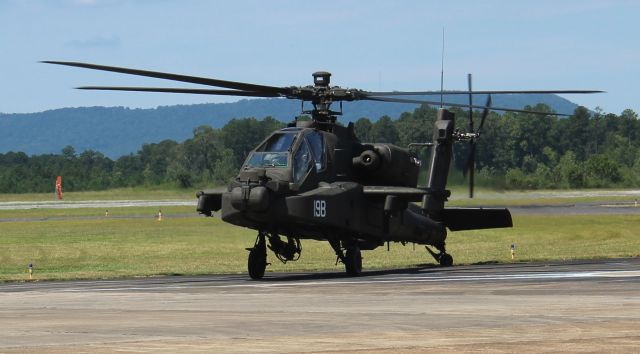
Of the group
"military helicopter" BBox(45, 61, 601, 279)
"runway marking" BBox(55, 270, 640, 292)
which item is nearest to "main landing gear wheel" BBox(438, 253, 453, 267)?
"military helicopter" BBox(45, 61, 601, 279)

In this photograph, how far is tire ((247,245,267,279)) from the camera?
3022cm

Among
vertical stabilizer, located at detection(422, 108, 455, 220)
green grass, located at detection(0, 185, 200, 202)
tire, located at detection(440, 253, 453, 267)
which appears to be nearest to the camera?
vertical stabilizer, located at detection(422, 108, 455, 220)

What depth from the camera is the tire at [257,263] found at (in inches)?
1190

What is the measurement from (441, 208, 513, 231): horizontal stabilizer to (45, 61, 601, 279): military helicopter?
1765mm

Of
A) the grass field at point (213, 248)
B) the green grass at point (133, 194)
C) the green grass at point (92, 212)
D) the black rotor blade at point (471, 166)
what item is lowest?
the green grass at point (133, 194)

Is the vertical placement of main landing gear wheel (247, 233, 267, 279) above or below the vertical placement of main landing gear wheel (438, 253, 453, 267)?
above

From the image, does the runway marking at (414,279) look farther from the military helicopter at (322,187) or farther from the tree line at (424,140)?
the tree line at (424,140)

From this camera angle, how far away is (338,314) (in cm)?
1823

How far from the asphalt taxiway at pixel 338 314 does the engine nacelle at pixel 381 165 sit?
3030 mm

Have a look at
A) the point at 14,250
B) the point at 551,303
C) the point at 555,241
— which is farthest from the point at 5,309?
the point at 555,241

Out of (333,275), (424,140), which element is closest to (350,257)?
(333,275)

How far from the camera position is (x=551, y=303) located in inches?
762

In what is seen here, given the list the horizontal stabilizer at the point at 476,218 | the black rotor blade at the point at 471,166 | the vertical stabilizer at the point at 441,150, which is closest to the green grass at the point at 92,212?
the black rotor blade at the point at 471,166

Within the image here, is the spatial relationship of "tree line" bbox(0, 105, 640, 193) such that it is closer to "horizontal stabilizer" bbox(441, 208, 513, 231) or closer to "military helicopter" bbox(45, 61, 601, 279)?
"horizontal stabilizer" bbox(441, 208, 513, 231)
